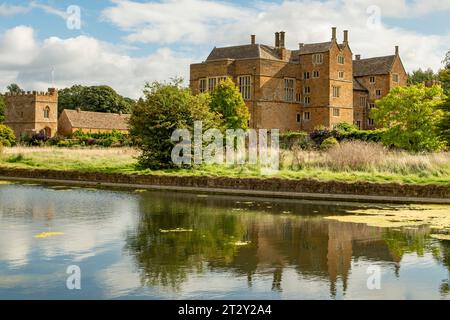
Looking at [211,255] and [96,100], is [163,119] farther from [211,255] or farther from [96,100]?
[96,100]

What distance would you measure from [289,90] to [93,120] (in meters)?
37.6

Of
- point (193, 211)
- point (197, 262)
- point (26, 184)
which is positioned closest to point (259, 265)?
point (197, 262)

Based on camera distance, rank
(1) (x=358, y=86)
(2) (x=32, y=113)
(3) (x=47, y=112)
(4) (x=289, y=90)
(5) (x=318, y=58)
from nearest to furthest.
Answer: (5) (x=318, y=58), (4) (x=289, y=90), (1) (x=358, y=86), (2) (x=32, y=113), (3) (x=47, y=112)

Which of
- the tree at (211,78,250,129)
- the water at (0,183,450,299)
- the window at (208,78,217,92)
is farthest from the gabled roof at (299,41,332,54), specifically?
the water at (0,183,450,299)

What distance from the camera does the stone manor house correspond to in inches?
2343

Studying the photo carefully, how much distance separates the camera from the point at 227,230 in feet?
47.0

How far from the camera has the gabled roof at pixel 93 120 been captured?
3391 inches

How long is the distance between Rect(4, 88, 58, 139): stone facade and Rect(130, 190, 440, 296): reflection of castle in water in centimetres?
7178

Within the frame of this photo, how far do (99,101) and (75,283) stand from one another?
98.3m

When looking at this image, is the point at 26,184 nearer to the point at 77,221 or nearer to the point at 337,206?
the point at 77,221

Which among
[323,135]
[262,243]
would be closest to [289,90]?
[323,135]

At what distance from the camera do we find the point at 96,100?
104188mm

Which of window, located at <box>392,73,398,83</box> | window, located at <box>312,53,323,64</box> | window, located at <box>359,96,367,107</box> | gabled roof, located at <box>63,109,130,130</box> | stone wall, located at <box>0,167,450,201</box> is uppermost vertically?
window, located at <box>312,53,323,64</box>

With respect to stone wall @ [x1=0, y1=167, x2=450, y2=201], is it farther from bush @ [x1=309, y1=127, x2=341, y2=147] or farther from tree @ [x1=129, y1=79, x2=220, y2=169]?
bush @ [x1=309, y1=127, x2=341, y2=147]
